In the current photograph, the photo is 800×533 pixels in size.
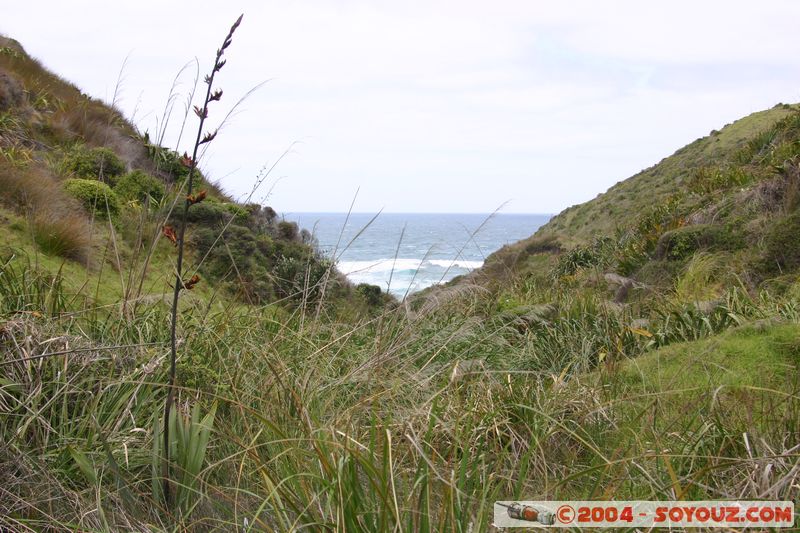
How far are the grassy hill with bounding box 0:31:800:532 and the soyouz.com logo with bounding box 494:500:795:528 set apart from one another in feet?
0.25

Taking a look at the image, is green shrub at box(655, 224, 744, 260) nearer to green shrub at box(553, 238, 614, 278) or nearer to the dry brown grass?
green shrub at box(553, 238, 614, 278)

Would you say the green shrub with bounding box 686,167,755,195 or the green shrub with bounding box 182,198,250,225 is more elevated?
the green shrub with bounding box 686,167,755,195

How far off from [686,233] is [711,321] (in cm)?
573

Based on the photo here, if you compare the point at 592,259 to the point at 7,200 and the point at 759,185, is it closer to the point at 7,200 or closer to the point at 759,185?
the point at 759,185

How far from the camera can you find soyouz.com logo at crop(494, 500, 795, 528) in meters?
2.16

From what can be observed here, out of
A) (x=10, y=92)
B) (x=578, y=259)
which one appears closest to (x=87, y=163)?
(x=10, y=92)

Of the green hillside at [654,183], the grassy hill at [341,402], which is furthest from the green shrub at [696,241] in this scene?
the green hillside at [654,183]

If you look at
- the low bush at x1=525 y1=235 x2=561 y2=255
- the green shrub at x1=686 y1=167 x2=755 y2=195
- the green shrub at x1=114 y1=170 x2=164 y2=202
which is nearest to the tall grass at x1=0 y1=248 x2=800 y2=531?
the green shrub at x1=114 y1=170 x2=164 y2=202

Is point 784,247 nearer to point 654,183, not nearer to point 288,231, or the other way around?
point 288,231

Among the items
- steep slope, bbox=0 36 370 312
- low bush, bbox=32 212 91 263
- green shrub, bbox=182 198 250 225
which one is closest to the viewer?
steep slope, bbox=0 36 370 312

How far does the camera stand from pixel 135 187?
34.3 feet

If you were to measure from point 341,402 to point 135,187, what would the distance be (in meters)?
8.30

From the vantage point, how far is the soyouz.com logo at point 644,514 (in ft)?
7.09

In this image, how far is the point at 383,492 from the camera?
2088 mm
